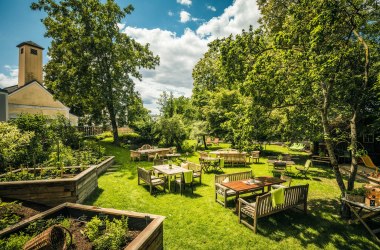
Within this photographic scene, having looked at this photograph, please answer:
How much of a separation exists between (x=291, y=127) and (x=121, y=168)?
10.9m

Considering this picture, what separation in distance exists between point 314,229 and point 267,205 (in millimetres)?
1678

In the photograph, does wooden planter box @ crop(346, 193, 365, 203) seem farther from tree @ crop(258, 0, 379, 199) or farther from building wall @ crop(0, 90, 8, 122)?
building wall @ crop(0, 90, 8, 122)

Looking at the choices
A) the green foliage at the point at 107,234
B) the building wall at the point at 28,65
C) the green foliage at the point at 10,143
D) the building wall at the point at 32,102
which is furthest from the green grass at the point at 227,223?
the building wall at the point at 28,65

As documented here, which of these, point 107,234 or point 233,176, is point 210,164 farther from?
point 107,234

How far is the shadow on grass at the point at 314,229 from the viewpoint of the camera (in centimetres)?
569

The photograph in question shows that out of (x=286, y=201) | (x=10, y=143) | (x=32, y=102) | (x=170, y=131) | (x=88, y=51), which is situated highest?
(x=88, y=51)

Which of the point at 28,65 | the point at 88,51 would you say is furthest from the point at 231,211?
the point at 28,65

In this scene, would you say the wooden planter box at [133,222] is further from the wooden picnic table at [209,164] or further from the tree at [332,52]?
the wooden picnic table at [209,164]

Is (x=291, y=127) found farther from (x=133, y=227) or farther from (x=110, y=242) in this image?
(x=110, y=242)

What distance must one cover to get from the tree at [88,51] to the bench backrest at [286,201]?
19313mm

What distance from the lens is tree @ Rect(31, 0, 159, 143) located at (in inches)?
794

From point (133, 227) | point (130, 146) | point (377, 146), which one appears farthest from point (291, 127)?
point (130, 146)

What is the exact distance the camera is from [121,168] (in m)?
13.5

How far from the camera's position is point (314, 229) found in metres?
6.34
